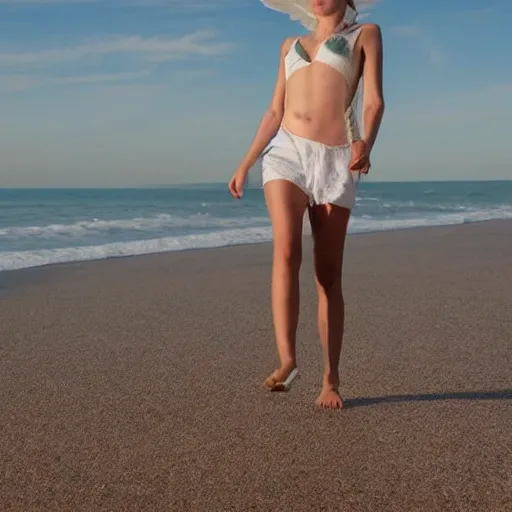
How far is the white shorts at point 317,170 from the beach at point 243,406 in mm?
1004

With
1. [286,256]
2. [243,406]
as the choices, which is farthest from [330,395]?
[286,256]

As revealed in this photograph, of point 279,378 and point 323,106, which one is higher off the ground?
point 323,106

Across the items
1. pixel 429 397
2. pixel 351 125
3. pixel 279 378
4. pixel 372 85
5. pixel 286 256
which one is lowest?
pixel 429 397

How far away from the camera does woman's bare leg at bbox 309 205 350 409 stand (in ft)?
12.0

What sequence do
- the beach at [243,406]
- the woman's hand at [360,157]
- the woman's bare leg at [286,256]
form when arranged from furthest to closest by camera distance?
the woman's bare leg at [286,256] < the woman's hand at [360,157] < the beach at [243,406]

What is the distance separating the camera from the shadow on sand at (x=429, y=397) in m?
3.77

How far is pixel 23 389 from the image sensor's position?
4016mm

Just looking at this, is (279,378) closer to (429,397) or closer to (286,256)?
(286,256)

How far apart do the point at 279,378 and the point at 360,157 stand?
112 centimetres

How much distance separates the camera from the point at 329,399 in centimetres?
368

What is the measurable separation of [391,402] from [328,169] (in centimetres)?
116

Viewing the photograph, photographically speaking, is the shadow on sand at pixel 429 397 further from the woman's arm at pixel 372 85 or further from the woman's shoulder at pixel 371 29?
the woman's shoulder at pixel 371 29

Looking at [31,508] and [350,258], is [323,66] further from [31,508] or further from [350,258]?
[350,258]

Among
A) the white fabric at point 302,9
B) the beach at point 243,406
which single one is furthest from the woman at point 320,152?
the beach at point 243,406
